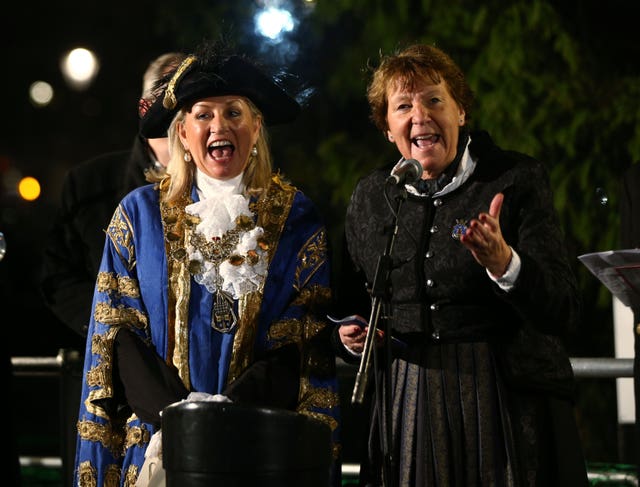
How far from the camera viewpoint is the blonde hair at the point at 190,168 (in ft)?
15.0

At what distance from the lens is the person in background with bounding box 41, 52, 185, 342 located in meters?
5.67

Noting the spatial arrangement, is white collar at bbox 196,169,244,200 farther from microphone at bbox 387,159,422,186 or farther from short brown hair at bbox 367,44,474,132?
microphone at bbox 387,159,422,186

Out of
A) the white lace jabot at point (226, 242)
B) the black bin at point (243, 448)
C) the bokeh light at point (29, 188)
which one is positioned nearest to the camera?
the black bin at point (243, 448)

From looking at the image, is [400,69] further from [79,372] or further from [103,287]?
[79,372]

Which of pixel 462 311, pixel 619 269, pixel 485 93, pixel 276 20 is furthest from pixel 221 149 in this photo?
pixel 276 20

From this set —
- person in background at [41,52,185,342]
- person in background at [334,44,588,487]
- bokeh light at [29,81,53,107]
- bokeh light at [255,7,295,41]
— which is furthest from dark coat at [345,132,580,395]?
bokeh light at [29,81,53,107]

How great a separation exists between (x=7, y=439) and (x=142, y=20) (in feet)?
31.7

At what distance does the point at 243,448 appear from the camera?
3221 mm

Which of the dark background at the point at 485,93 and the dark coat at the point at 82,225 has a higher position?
the dark background at the point at 485,93

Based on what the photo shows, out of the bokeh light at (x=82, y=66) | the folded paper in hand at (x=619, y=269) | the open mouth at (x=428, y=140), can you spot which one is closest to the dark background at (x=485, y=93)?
the bokeh light at (x=82, y=66)

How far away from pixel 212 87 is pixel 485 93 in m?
5.07

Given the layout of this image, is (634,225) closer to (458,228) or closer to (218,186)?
(458,228)

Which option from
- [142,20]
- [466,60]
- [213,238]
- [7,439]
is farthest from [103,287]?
[142,20]

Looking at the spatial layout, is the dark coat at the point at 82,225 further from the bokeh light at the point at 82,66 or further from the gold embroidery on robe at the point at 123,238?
the bokeh light at the point at 82,66
